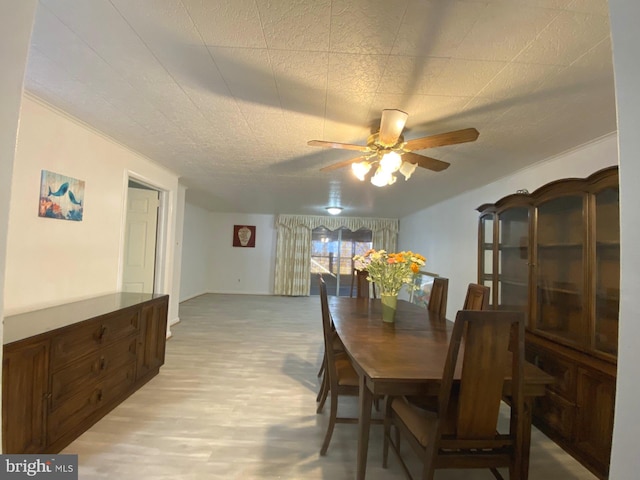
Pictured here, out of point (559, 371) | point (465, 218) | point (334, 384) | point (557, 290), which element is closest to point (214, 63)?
point (334, 384)

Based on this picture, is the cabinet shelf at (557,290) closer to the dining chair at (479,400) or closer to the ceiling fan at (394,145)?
the dining chair at (479,400)

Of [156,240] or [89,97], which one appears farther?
[156,240]

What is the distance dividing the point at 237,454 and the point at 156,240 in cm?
276

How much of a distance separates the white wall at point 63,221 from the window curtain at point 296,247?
473 centimetres

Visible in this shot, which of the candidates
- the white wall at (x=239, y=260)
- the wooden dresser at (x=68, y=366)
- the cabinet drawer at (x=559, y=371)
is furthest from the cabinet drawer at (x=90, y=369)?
the white wall at (x=239, y=260)

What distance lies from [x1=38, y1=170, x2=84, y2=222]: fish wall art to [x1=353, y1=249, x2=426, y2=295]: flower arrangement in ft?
7.81

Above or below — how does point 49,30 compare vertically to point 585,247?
above

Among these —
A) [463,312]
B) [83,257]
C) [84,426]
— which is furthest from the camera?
[83,257]

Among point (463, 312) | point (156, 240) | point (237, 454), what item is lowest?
point (237, 454)

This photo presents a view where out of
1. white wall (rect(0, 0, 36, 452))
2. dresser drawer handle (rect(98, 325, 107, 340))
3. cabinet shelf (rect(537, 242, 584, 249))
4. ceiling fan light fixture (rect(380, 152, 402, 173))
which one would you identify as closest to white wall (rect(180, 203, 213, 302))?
dresser drawer handle (rect(98, 325, 107, 340))

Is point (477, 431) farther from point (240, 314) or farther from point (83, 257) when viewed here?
point (240, 314)

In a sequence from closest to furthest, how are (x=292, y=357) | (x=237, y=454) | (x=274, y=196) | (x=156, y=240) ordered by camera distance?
(x=237, y=454) → (x=292, y=357) → (x=156, y=240) → (x=274, y=196)

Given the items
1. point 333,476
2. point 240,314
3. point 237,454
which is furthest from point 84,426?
point 240,314

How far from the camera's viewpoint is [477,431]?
127 cm
